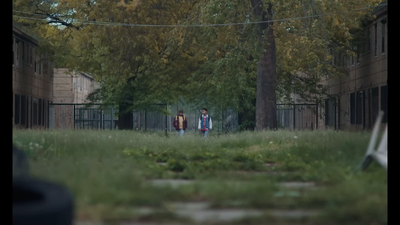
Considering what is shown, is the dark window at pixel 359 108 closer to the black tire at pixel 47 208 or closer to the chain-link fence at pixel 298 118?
the chain-link fence at pixel 298 118

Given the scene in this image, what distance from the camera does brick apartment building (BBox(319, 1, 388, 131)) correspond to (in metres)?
38.1

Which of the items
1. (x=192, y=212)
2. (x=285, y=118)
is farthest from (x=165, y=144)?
(x=285, y=118)

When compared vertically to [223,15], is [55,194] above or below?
below

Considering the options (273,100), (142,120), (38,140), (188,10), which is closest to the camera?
(38,140)

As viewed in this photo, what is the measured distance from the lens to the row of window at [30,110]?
43844 mm

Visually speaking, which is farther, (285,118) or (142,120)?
(285,118)

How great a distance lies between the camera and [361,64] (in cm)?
4262

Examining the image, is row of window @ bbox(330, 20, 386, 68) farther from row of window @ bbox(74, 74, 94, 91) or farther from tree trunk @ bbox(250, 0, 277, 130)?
row of window @ bbox(74, 74, 94, 91)

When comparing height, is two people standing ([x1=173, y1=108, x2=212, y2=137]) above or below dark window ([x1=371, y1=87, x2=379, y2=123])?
below

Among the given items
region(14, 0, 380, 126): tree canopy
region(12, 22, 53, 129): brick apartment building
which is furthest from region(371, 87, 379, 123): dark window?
region(12, 22, 53, 129): brick apartment building

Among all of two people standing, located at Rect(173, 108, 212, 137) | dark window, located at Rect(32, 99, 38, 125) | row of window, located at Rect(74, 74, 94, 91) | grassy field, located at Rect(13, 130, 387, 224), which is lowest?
grassy field, located at Rect(13, 130, 387, 224)

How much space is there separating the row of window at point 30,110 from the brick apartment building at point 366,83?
734 inches
